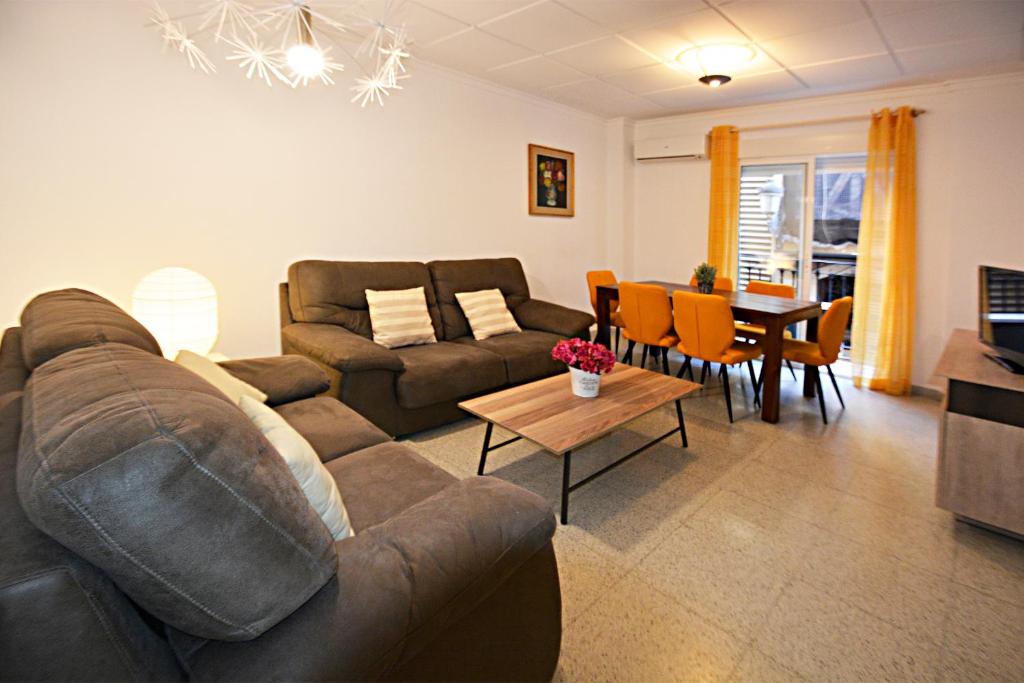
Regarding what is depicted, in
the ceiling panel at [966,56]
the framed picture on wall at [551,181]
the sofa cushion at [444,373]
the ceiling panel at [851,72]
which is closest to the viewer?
the sofa cushion at [444,373]

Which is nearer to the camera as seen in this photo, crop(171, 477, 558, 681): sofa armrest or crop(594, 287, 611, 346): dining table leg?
crop(171, 477, 558, 681): sofa armrest

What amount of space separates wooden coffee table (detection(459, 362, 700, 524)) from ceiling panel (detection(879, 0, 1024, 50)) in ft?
7.82

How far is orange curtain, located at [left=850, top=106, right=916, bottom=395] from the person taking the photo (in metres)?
4.12

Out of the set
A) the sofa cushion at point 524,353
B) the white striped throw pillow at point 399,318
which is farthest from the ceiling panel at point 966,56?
the white striped throw pillow at point 399,318

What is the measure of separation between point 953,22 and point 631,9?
1.81 m

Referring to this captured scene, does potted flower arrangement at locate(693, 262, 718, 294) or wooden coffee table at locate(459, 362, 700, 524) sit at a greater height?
potted flower arrangement at locate(693, 262, 718, 294)

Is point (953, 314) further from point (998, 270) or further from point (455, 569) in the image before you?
point (455, 569)

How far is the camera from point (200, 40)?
2953 millimetres

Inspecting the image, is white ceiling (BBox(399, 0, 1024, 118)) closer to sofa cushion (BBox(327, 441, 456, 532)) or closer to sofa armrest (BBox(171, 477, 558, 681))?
sofa cushion (BBox(327, 441, 456, 532))

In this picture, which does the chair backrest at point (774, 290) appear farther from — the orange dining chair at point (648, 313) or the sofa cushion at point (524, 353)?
the sofa cushion at point (524, 353)

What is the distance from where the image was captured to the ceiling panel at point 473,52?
3.38 metres

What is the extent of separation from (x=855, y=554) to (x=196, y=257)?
145 inches

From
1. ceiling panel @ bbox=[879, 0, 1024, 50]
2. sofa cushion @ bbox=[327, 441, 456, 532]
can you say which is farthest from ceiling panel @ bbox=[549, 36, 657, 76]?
sofa cushion @ bbox=[327, 441, 456, 532]

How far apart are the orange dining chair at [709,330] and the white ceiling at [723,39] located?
1.64m
